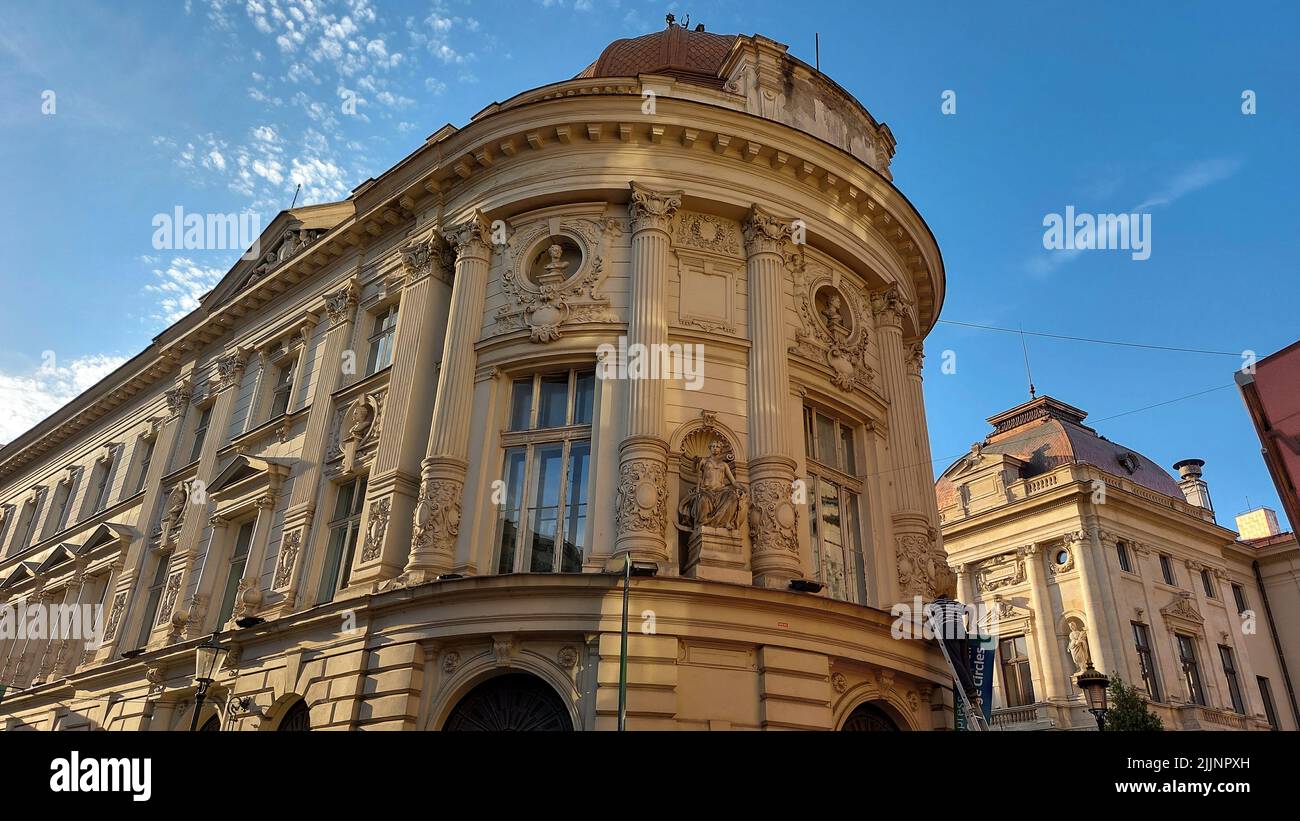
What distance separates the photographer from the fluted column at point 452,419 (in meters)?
16.0

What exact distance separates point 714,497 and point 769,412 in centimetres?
233

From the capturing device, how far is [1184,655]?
3709 centimetres

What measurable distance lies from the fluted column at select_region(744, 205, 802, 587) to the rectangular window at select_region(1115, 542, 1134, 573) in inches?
1049

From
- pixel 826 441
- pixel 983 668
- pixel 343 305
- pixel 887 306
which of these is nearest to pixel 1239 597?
pixel 887 306

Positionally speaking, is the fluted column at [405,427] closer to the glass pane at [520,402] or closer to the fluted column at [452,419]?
the fluted column at [452,419]

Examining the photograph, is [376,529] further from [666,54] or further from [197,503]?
[666,54]

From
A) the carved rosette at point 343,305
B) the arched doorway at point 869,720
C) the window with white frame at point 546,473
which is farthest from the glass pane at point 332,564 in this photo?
the arched doorway at point 869,720

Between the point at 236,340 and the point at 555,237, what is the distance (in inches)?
559

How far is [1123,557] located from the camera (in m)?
37.2

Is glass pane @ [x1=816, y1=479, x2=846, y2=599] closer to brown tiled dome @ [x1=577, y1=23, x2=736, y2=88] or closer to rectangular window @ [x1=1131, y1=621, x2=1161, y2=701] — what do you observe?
brown tiled dome @ [x1=577, y1=23, x2=736, y2=88]

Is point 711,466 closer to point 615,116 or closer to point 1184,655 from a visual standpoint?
point 615,116

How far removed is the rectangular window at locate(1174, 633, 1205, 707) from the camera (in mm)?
36219

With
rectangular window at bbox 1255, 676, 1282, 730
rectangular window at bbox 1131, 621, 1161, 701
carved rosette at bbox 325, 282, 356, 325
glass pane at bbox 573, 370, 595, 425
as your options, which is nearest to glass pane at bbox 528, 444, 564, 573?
glass pane at bbox 573, 370, 595, 425
